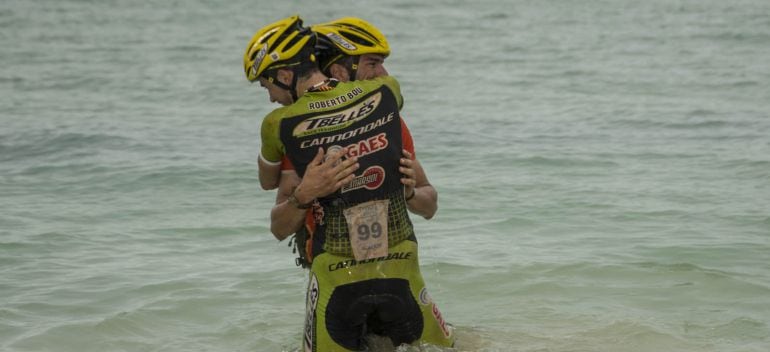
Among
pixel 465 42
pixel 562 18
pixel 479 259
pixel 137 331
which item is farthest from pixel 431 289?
pixel 562 18

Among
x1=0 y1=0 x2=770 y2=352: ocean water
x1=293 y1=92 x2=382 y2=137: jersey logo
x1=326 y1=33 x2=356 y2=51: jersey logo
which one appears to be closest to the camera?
x1=293 y1=92 x2=382 y2=137: jersey logo

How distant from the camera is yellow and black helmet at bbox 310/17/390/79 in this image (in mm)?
5035

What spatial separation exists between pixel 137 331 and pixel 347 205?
3.26 m

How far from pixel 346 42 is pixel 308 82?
400 millimetres

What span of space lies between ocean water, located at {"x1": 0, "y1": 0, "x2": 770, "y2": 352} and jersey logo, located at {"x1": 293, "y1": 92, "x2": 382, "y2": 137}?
3.72ft

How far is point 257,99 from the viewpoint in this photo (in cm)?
1967

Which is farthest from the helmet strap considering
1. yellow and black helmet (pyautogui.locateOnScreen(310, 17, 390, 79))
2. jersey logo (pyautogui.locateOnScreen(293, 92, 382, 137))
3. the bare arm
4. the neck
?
the bare arm

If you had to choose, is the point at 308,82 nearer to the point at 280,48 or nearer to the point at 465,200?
the point at 280,48

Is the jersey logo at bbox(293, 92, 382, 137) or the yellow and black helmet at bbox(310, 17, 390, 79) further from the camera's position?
the yellow and black helmet at bbox(310, 17, 390, 79)

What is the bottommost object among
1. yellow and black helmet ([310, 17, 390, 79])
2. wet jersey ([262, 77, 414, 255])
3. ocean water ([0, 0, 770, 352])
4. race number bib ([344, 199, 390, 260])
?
ocean water ([0, 0, 770, 352])

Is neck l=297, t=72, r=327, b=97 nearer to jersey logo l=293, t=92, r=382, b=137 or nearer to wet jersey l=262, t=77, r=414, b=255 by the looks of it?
wet jersey l=262, t=77, r=414, b=255

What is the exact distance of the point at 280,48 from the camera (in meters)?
4.67

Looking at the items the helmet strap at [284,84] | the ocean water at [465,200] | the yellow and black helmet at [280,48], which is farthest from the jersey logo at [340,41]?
the ocean water at [465,200]

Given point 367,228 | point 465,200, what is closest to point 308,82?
point 367,228
